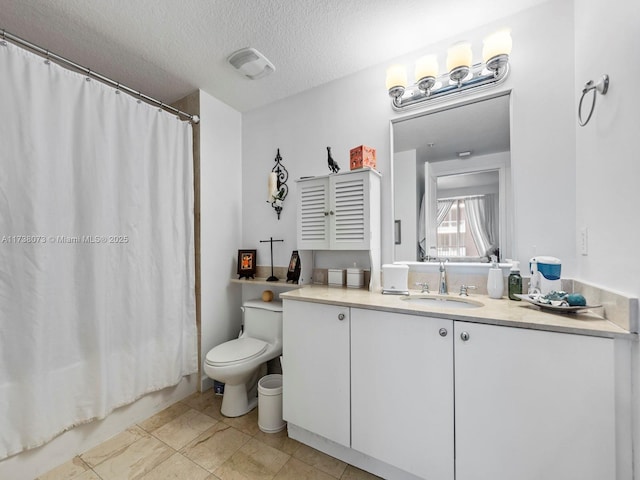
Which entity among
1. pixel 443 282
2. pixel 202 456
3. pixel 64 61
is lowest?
pixel 202 456

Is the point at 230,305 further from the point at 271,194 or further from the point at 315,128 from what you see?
the point at 315,128

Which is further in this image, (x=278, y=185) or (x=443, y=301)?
(x=278, y=185)

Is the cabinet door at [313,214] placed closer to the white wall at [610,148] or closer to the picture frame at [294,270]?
the picture frame at [294,270]

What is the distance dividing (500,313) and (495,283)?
1.16 ft

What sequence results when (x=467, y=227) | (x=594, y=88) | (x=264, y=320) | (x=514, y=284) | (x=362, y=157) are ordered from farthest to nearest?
(x=264, y=320), (x=362, y=157), (x=467, y=227), (x=514, y=284), (x=594, y=88)

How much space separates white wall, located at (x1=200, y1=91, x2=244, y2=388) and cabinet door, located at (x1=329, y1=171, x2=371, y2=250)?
3.47 ft

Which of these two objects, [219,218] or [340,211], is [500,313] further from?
[219,218]

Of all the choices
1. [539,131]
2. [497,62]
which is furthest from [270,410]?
[497,62]

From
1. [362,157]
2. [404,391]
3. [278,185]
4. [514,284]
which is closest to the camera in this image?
[404,391]

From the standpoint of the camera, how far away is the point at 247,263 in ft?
7.51

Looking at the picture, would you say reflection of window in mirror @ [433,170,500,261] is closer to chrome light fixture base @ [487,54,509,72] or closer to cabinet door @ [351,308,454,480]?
chrome light fixture base @ [487,54,509,72]

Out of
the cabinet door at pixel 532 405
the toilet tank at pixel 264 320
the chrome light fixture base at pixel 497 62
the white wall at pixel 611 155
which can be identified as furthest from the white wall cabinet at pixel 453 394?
the chrome light fixture base at pixel 497 62

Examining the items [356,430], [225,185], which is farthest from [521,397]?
[225,185]

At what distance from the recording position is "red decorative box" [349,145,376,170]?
1.67 metres
